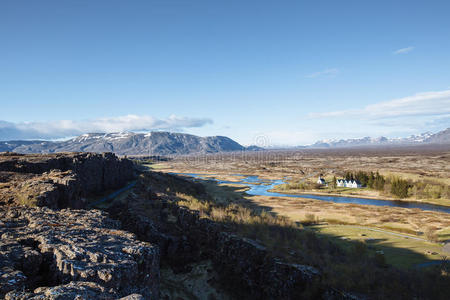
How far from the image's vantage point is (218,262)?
2788 centimetres

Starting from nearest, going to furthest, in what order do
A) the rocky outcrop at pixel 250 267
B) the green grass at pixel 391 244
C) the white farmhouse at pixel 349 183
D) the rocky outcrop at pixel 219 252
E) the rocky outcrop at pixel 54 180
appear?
the rocky outcrop at pixel 54 180, the rocky outcrop at pixel 250 267, the rocky outcrop at pixel 219 252, the green grass at pixel 391 244, the white farmhouse at pixel 349 183

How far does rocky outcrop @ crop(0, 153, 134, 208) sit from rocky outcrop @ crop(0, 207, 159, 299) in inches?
195

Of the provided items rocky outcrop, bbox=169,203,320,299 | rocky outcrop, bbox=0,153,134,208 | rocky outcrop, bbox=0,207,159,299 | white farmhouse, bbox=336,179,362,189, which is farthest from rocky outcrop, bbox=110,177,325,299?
white farmhouse, bbox=336,179,362,189

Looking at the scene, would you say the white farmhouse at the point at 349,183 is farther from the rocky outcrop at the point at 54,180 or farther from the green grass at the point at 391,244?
the rocky outcrop at the point at 54,180

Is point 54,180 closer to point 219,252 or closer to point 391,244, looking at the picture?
point 219,252

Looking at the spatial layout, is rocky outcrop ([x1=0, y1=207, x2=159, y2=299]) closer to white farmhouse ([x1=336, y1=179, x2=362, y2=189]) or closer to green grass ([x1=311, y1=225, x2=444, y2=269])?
green grass ([x1=311, y1=225, x2=444, y2=269])

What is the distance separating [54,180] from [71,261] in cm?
1727

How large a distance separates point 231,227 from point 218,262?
5347mm

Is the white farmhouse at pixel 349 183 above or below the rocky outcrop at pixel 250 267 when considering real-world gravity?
below

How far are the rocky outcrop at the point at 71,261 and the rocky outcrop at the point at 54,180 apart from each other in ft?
16.3

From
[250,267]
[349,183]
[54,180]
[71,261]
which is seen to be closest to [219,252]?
[250,267]

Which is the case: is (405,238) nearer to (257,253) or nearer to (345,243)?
(345,243)

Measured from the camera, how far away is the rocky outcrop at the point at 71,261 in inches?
319

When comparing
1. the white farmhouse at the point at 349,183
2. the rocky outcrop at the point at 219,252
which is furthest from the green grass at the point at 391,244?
the white farmhouse at the point at 349,183
